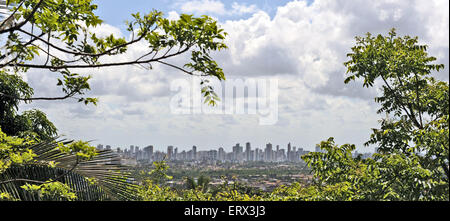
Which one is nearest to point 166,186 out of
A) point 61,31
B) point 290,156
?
point 61,31

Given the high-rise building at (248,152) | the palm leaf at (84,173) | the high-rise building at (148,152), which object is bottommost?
the high-rise building at (248,152)

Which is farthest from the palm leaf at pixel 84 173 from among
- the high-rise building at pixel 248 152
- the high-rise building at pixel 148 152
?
the high-rise building at pixel 248 152

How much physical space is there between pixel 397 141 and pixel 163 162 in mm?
3746

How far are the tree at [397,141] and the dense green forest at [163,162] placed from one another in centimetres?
1

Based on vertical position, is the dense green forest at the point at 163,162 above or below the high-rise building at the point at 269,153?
above

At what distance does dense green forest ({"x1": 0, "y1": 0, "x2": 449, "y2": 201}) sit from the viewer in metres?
2.51

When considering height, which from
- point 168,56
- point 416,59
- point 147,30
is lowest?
point 168,56

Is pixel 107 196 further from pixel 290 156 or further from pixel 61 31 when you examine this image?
pixel 290 156

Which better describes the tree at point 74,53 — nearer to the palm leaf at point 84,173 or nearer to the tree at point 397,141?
the palm leaf at point 84,173

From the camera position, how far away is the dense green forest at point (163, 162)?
251 cm

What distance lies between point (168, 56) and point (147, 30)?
259mm

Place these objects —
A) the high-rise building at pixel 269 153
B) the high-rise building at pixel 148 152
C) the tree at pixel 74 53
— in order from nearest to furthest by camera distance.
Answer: the tree at pixel 74 53, the high-rise building at pixel 148 152, the high-rise building at pixel 269 153
